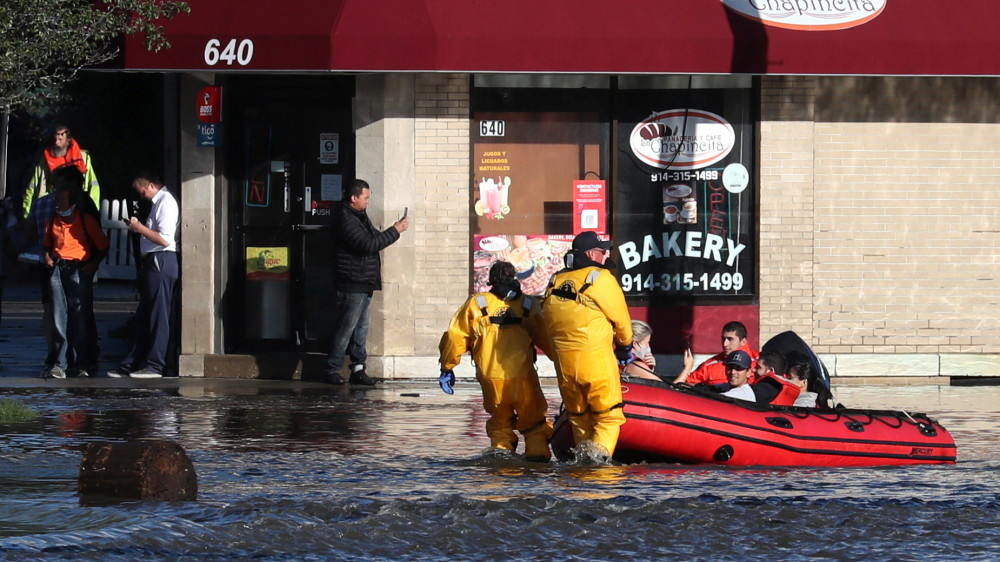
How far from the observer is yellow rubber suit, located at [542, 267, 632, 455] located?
10.3 m

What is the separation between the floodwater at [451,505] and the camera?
27.2 ft

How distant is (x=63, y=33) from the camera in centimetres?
1401

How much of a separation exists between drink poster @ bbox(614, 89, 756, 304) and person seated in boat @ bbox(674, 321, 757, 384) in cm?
350

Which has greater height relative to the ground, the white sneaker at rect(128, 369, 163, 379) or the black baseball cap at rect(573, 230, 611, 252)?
the black baseball cap at rect(573, 230, 611, 252)

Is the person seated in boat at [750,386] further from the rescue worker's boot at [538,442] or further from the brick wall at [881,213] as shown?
the brick wall at [881,213]

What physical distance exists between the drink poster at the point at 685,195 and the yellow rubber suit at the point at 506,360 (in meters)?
5.39

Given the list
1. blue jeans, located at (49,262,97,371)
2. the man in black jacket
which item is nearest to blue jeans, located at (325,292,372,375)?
the man in black jacket

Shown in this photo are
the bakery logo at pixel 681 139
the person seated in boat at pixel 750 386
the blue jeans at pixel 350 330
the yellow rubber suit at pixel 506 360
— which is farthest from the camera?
the bakery logo at pixel 681 139

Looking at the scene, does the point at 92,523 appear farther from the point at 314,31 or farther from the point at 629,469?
the point at 314,31

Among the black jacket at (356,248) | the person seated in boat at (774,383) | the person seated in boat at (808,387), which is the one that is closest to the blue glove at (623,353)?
the person seated in boat at (774,383)

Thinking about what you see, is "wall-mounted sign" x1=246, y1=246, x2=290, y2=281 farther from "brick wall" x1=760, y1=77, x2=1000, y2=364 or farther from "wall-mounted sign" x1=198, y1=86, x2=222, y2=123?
"brick wall" x1=760, y1=77, x2=1000, y2=364

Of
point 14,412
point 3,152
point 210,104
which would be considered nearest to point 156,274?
point 210,104

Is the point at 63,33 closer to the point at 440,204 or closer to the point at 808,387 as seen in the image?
the point at 440,204

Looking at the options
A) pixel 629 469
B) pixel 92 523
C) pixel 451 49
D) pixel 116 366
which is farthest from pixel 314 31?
pixel 92 523
